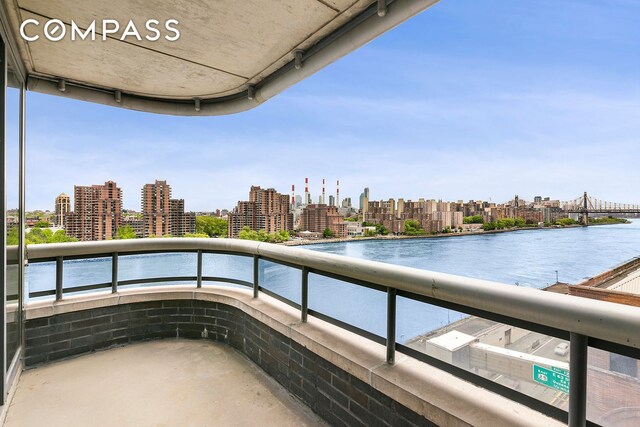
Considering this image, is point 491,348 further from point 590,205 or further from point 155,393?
point 590,205

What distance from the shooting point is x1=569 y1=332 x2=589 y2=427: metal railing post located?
3.16 feet

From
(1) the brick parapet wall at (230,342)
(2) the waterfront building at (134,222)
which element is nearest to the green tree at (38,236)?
(1) the brick parapet wall at (230,342)

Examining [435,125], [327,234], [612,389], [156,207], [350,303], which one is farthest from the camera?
[435,125]

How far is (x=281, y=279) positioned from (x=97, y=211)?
822 centimetres

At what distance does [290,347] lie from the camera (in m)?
2.20

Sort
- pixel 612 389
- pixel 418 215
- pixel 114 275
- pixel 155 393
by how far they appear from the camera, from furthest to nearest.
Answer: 1. pixel 418 215
2. pixel 114 275
3. pixel 155 393
4. pixel 612 389

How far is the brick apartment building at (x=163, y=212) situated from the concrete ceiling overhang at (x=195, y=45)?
687 centimetres

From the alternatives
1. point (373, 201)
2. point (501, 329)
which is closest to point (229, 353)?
point (501, 329)

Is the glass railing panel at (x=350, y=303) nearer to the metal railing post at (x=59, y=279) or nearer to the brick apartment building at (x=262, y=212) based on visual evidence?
the metal railing post at (x=59, y=279)

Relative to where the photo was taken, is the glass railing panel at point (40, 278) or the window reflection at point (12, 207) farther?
the glass railing panel at point (40, 278)

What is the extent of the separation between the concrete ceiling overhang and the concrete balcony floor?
98.0 inches

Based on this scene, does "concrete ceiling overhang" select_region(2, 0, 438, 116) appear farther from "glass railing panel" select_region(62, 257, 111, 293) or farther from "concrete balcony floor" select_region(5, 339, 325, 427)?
"concrete balcony floor" select_region(5, 339, 325, 427)

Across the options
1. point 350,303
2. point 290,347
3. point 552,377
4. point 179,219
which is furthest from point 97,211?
point 552,377

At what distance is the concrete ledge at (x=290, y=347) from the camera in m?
1.27
